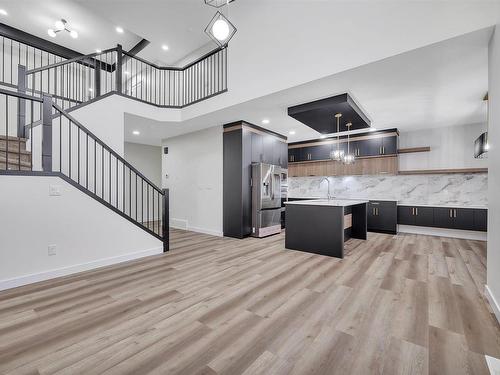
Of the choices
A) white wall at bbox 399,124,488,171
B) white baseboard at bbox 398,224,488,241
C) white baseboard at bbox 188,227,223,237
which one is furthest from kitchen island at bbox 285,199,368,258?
white wall at bbox 399,124,488,171

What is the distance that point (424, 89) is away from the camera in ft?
12.0

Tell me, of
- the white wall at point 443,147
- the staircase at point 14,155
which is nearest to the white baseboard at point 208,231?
the staircase at point 14,155

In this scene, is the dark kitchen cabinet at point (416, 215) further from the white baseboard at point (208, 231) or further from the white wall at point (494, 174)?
the white baseboard at point (208, 231)

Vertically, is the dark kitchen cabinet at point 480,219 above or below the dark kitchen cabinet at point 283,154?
below

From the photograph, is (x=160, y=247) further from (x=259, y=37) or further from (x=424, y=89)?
(x=424, y=89)

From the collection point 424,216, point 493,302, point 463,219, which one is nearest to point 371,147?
point 424,216

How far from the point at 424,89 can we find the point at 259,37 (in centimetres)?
279

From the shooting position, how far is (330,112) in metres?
4.23

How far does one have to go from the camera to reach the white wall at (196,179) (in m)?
5.88

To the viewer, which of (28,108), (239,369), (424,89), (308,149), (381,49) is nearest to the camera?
(239,369)

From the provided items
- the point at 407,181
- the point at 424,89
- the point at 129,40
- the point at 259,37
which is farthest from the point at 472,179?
the point at 129,40

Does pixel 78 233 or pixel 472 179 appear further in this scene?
pixel 472 179

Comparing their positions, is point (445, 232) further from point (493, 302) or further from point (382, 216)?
point (493, 302)

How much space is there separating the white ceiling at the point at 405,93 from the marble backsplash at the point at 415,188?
4.61 ft
